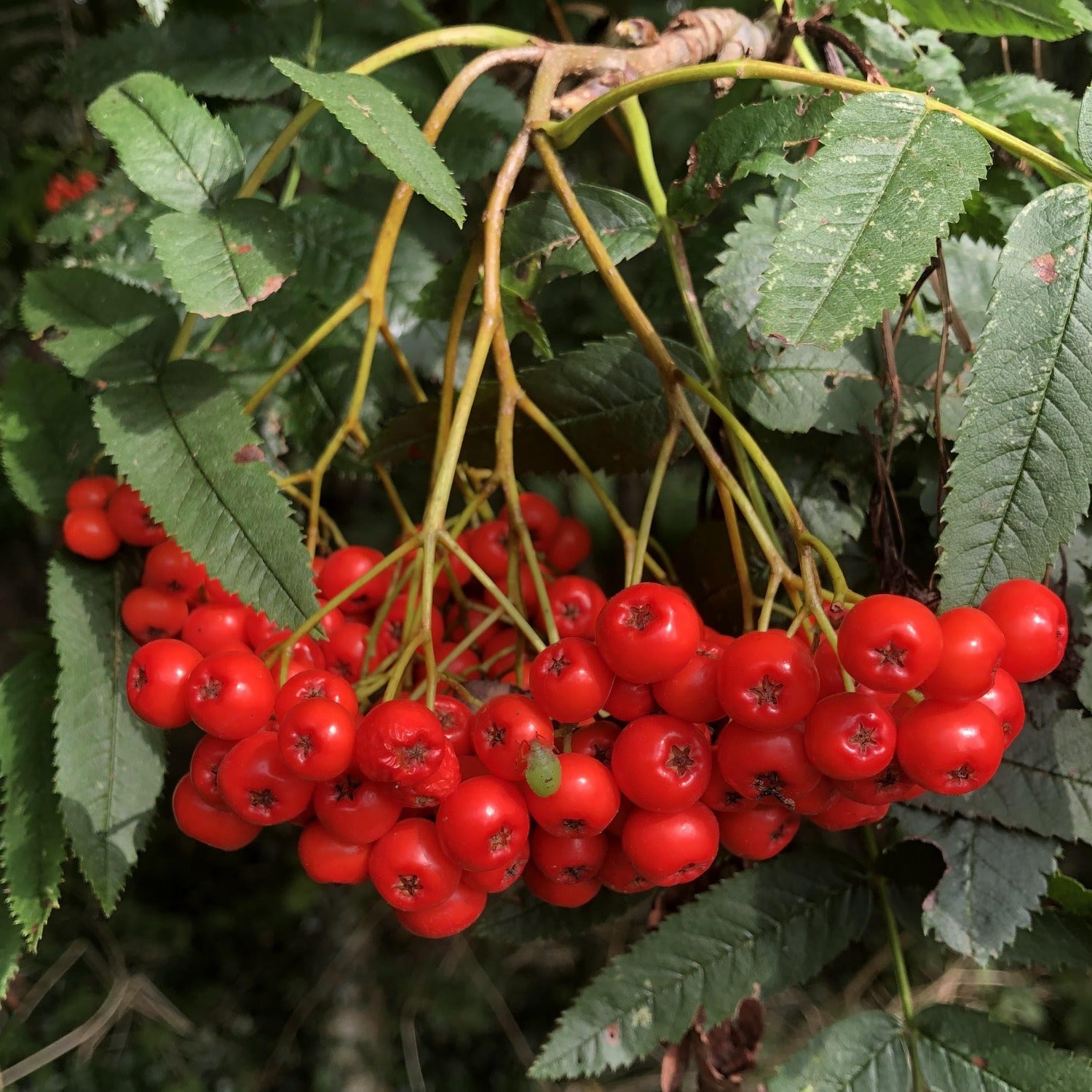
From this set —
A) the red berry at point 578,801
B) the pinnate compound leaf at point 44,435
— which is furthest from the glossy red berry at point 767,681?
the pinnate compound leaf at point 44,435

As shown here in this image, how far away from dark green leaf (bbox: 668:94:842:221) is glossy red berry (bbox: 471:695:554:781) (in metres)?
0.54

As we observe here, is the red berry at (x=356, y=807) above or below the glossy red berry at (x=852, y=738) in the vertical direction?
below

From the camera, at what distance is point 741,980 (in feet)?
2.89

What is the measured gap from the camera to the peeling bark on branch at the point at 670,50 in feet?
3.00

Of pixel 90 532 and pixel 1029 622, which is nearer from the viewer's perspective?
pixel 1029 622

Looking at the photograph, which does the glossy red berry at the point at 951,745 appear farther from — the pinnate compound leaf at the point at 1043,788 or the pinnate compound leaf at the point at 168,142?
the pinnate compound leaf at the point at 168,142

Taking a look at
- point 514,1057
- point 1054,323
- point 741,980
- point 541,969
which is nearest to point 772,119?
point 1054,323

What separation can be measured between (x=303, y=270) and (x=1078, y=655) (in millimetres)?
953

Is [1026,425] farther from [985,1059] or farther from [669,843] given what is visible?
[985,1059]

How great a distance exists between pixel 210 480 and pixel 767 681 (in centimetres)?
48

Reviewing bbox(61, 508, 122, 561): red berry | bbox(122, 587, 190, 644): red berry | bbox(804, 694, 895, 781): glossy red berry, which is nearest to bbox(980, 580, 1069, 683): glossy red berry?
bbox(804, 694, 895, 781): glossy red berry

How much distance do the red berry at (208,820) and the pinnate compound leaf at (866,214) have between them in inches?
21.9

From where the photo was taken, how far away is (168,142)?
78 centimetres

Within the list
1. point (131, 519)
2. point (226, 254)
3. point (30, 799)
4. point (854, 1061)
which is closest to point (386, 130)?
point (226, 254)
